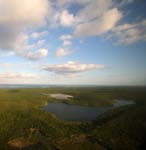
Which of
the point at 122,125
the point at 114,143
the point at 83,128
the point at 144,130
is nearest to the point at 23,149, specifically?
the point at 83,128

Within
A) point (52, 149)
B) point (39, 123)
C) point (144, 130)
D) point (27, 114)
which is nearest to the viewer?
point (52, 149)

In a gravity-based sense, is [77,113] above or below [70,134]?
above

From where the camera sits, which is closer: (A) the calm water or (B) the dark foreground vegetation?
(B) the dark foreground vegetation

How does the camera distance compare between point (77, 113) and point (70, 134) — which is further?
point (77, 113)

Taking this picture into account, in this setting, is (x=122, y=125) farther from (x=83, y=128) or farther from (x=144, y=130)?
(x=83, y=128)

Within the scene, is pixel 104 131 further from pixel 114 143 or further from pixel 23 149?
pixel 23 149

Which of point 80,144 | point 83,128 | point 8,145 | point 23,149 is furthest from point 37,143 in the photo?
point 83,128

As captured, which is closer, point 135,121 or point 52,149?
point 52,149

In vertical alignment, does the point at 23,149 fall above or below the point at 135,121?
below

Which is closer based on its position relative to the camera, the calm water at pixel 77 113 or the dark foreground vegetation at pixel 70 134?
the dark foreground vegetation at pixel 70 134

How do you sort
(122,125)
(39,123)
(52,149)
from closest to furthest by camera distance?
(52,149) → (122,125) → (39,123)
